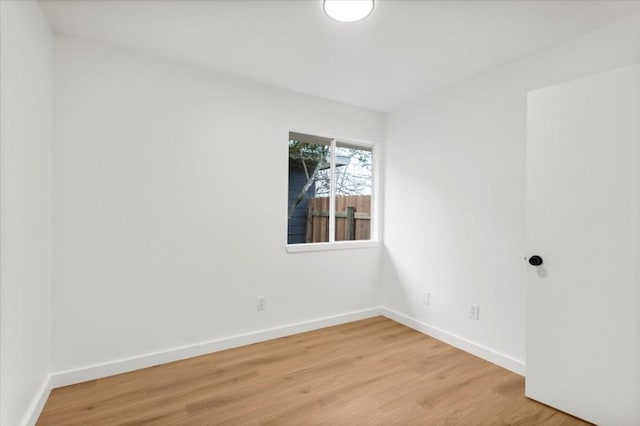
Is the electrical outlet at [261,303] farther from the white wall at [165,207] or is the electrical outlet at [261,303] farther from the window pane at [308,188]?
the window pane at [308,188]

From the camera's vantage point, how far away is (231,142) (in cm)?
278

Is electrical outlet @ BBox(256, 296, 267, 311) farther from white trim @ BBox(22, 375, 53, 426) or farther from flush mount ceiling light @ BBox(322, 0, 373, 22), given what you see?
flush mount ceiling light @ BBox(322, 0, 373, 22)

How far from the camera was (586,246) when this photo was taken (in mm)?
1865

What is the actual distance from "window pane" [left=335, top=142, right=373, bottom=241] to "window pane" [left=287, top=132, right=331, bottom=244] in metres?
0.17

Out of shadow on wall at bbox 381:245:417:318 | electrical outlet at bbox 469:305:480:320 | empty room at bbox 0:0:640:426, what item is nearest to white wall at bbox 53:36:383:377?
empty room at bbox 0:0:640:426

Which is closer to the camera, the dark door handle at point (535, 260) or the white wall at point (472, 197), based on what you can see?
the dark door handle at point (535, 260)

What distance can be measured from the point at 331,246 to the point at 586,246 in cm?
208

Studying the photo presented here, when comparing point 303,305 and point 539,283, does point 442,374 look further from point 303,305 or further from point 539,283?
point 303,305

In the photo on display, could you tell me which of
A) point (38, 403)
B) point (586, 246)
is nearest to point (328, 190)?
point (586, 246)

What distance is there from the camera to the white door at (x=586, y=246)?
1.72 meters

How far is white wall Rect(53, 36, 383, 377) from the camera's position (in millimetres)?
2193

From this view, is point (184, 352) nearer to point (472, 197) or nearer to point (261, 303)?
point (261, 303)

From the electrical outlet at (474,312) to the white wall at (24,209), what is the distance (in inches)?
119

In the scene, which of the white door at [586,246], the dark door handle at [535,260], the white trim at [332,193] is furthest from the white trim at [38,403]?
the dark door handle at [535,260]
